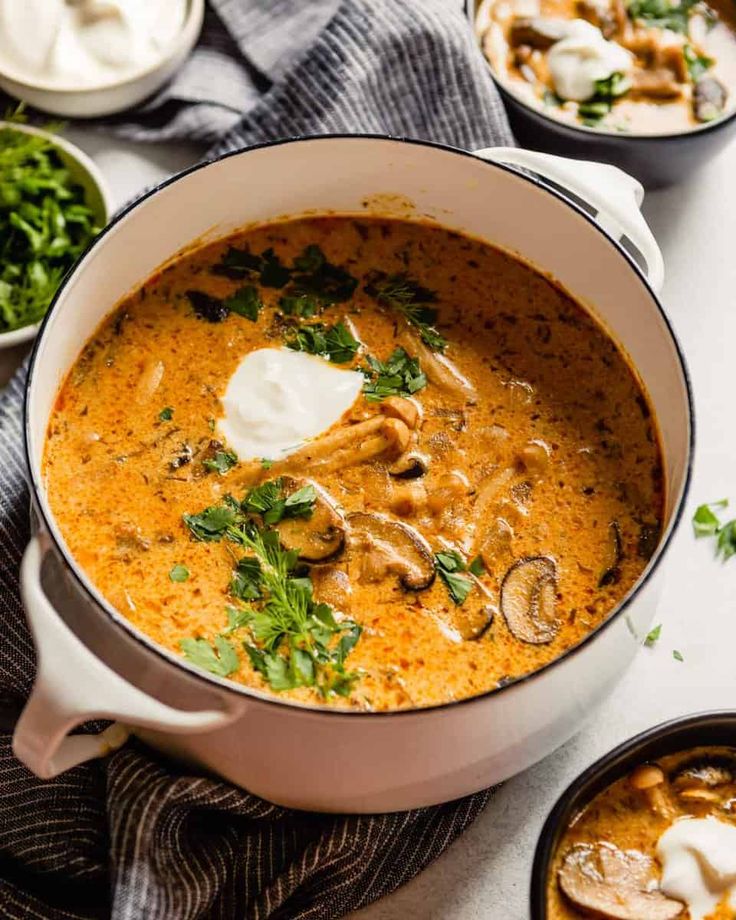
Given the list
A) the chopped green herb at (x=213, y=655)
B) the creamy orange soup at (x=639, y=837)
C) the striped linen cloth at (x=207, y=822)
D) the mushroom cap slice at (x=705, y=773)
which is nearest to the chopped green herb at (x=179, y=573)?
the chopped green herb at (x=213, y=655)

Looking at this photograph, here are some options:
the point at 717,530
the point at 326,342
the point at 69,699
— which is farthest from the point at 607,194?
the point at 69,699

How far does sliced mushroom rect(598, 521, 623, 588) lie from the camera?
8.02ft

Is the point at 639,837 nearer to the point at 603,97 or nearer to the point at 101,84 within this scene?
the point at 603,97

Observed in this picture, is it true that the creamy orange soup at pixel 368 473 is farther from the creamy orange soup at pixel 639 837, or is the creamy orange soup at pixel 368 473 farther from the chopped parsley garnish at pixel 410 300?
the creamy orange soup at pixel 639 837

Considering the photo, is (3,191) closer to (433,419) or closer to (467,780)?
(433,419)

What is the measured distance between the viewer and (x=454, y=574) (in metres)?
2.41

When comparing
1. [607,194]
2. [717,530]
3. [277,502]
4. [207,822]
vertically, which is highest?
[607,194]

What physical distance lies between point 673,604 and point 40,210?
1745 mm

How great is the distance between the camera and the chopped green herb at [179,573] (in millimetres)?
2398

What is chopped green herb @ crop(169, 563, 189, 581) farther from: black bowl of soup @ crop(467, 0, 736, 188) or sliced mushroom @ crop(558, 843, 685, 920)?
black bowl of soup @ crop(467, 0, 736, 188)

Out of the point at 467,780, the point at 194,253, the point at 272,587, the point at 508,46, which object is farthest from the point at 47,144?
the point at 467,780

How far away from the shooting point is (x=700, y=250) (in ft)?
10.9

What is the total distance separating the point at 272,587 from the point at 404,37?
1.45 meters

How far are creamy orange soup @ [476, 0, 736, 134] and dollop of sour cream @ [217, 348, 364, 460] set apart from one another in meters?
1.06
